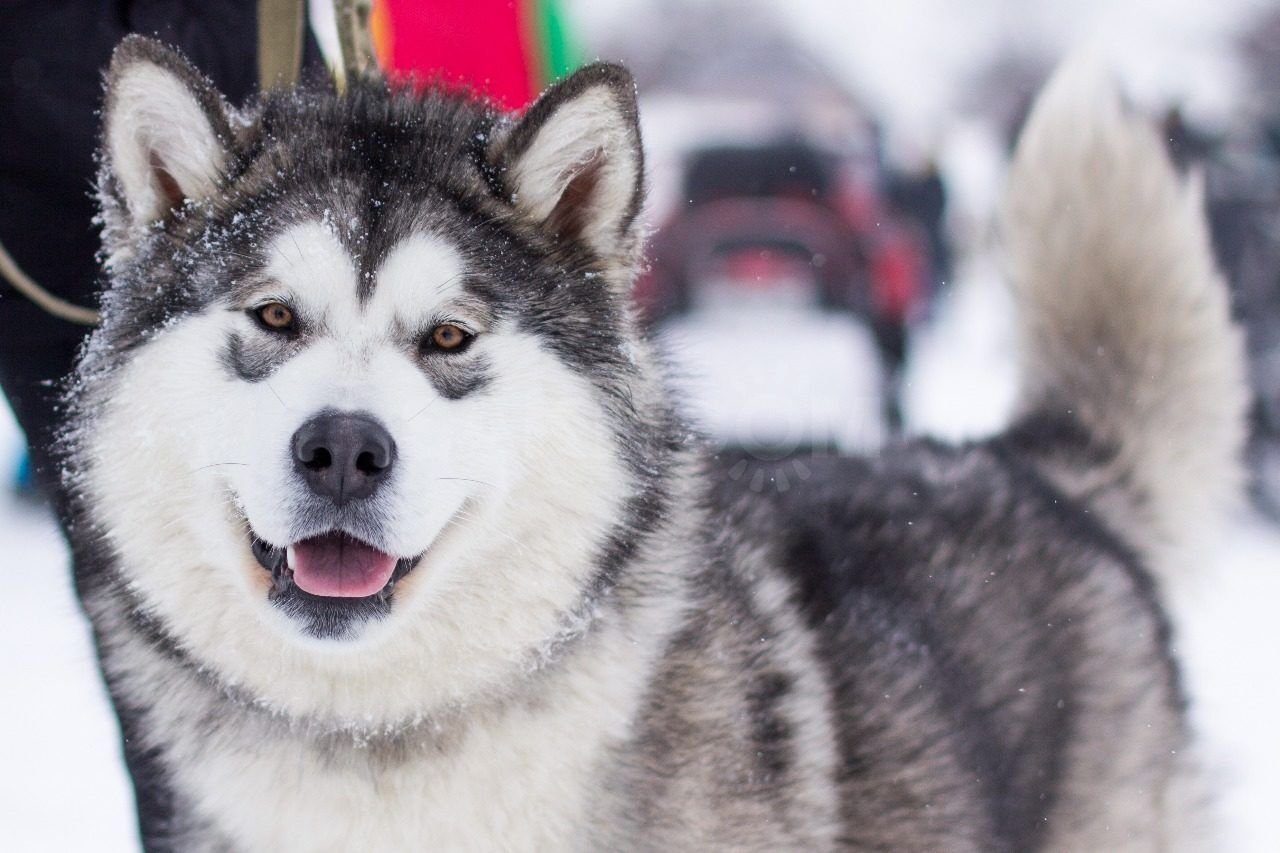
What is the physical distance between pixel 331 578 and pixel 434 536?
0.48ft

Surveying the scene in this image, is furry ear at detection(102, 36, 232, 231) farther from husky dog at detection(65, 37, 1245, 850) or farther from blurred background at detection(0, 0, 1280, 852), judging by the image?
blurred background at detection(0, 0, 1280, 852)

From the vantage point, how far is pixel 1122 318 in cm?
264

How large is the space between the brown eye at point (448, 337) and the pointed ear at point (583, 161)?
0.25 meters

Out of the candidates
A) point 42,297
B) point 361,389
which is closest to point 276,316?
→ point 361,389

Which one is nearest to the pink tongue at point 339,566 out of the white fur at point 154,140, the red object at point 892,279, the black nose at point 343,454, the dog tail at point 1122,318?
the black nose at point 343,454

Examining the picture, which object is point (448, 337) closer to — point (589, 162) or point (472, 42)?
point (589, 162)

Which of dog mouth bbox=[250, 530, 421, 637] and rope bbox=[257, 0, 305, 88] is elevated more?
rope bbox=[257, 0, 305, 88]

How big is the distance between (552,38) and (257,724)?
7.01 ft

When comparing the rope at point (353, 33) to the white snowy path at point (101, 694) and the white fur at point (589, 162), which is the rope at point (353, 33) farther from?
the white snowy path at point (101, 694)

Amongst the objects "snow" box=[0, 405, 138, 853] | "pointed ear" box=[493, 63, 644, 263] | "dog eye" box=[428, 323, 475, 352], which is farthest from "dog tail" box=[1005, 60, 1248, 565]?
"snow" box=[0, 405, 138, 853]

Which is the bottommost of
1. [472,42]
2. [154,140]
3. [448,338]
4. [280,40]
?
[448,338]

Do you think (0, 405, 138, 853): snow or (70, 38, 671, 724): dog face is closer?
(70, 38, 671, 724): dog face

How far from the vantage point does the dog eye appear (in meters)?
1.71

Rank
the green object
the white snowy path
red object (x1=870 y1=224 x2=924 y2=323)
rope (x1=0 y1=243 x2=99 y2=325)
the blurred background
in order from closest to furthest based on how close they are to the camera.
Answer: rope (x1=0 y1=243 x2=99 y2=325) → the white snowy path → the blurred background → the green object → red object (x1=870 y1=224 x2=924 y2=323)
